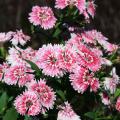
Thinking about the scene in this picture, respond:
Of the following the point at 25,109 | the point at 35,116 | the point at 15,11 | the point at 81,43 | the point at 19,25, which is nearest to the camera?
the point at 25,109

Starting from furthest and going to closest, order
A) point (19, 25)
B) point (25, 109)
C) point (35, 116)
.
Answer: point (19, 25), point (35, 116), point (25, 109)

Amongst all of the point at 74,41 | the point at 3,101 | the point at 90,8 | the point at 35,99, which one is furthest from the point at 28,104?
the point at 90,8

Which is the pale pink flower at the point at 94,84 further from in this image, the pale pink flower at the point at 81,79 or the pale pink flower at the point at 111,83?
the pale pink flower at the point at 111,83

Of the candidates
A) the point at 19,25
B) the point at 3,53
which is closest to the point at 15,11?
the point at 19,25

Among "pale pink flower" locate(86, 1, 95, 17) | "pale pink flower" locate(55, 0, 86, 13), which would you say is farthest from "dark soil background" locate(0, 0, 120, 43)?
"pale pink flower" locate(55, 0, 86, 13)

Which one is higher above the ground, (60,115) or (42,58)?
(42,58)

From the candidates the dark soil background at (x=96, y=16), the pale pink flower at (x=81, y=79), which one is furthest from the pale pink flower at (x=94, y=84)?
the dark soil background at (x=96, y=16)

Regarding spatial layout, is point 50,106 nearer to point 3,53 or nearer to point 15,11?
point 3,53

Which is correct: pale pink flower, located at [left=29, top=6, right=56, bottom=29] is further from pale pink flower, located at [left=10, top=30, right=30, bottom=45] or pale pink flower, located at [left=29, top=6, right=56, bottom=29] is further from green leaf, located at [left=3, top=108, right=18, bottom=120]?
green leaf, located at [left=3, top=108, right=18, bottom=120]
